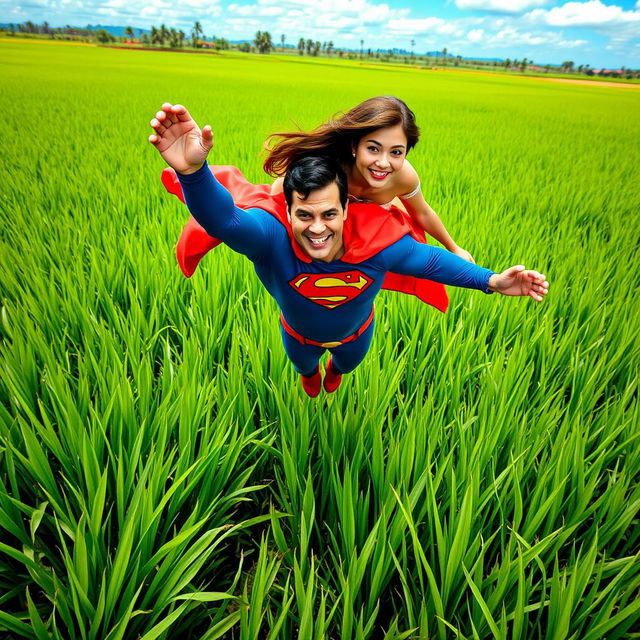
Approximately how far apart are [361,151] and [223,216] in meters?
0.31

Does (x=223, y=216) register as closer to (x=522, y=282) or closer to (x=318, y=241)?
(x=318, y=241)

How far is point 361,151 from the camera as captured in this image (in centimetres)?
76

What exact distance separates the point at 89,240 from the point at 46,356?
46.3 inches

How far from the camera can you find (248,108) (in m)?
7.60

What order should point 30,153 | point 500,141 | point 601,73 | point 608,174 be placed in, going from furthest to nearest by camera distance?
point 601,73 < point 500,141 < point 608,174 < point 30,153

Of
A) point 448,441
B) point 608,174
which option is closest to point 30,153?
point 448,441

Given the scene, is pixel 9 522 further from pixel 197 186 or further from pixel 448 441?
pixel 448 441

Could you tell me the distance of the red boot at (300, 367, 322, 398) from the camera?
1097 mm

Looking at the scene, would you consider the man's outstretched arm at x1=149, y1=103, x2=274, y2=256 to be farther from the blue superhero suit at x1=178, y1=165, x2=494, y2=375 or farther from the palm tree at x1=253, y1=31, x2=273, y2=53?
the palm tree at x1=253, y1=31, x2=273, y2=53

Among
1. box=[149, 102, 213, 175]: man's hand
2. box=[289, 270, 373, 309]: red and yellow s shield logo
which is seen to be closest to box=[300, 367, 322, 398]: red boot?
box=[289, 270, 373, 309]: red and yellow s shield logo

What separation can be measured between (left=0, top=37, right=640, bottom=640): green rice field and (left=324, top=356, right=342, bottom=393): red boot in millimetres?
27

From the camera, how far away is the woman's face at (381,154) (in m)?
0.74

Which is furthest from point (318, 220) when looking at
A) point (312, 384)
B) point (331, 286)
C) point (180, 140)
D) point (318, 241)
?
point (312, 384)

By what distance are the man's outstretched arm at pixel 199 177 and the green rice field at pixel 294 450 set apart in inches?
18.8
